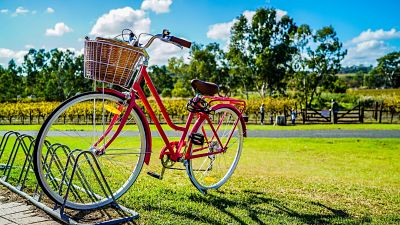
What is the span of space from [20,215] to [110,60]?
157cm

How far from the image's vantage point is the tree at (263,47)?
39.7m

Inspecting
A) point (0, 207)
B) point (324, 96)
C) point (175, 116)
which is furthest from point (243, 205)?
point (324, 96)

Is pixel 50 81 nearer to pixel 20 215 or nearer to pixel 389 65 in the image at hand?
pixel 20 215

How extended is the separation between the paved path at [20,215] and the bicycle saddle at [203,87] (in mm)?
1854

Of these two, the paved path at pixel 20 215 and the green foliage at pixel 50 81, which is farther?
the green foliage at pixel 50 81

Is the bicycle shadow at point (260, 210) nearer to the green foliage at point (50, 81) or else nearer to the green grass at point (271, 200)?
the green grass at point (271, 200)

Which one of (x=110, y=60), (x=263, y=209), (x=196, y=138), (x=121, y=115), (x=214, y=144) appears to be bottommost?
(x=263, y=209)

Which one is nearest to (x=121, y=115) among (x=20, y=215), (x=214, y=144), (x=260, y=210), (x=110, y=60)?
(x=110, y=60)

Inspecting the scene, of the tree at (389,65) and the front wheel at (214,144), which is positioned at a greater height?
the tree at (389,65)

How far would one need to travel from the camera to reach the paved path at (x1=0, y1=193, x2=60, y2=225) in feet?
11.5

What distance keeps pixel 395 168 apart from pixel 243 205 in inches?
205

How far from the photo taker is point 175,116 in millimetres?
30344

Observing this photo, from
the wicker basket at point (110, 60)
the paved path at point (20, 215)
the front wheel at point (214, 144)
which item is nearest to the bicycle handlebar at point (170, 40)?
the wicker basket at point (110, 60)

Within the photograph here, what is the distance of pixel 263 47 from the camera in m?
40.3
